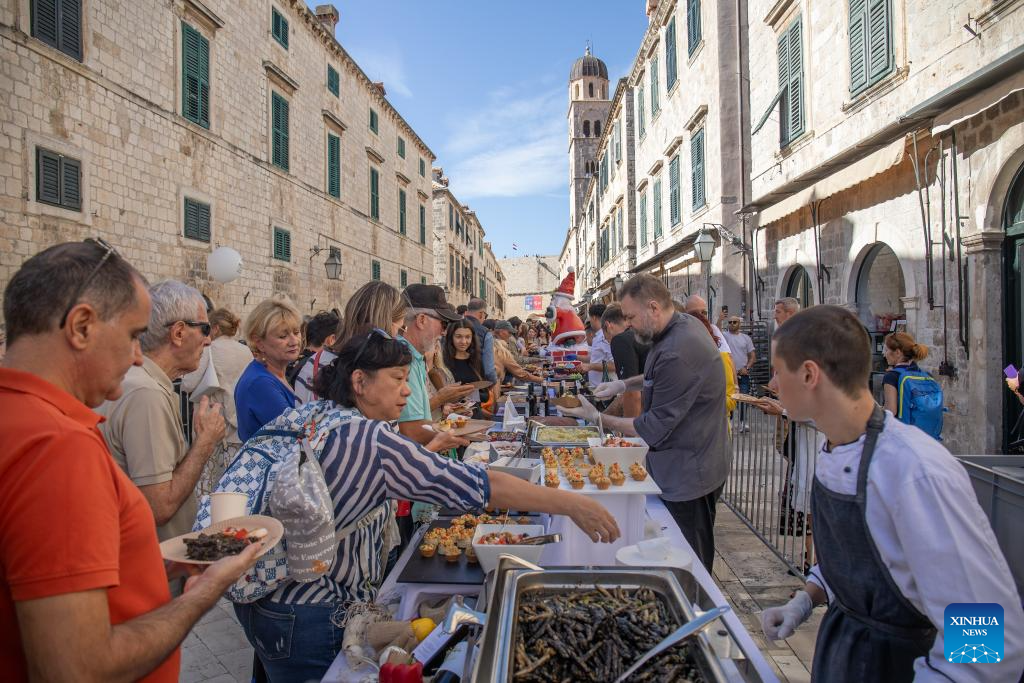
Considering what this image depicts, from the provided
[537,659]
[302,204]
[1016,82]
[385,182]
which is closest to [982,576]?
[537,659]

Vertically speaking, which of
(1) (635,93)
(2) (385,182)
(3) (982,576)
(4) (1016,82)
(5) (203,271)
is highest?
(1) (635,93)

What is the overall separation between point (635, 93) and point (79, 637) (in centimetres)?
2424

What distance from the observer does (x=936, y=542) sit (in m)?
1.31

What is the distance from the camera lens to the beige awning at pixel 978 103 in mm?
5441

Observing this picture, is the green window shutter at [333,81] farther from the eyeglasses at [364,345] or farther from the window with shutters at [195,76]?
the eyeglasses at [364,345]

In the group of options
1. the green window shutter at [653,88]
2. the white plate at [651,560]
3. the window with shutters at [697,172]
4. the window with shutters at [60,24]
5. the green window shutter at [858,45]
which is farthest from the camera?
the green window shutter at [653,88]

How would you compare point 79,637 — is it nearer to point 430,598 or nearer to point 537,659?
point 537,659

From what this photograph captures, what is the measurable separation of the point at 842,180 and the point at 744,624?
6792 millimetres

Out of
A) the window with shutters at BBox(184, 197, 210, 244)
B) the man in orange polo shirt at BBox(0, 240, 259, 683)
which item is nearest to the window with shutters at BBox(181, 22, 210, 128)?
the window with shutters at BBox(184, 197, 210, 244)

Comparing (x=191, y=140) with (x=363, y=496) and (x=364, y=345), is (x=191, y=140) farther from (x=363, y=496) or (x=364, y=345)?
(x=363, y=496)

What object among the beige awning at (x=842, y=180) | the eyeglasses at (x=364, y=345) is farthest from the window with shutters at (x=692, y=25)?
the eyeglasses at (x=364, y=345)

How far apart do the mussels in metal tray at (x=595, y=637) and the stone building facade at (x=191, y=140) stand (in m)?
9.19

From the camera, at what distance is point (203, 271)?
11359 mm

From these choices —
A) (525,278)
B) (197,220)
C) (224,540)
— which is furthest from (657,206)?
(525,278)
